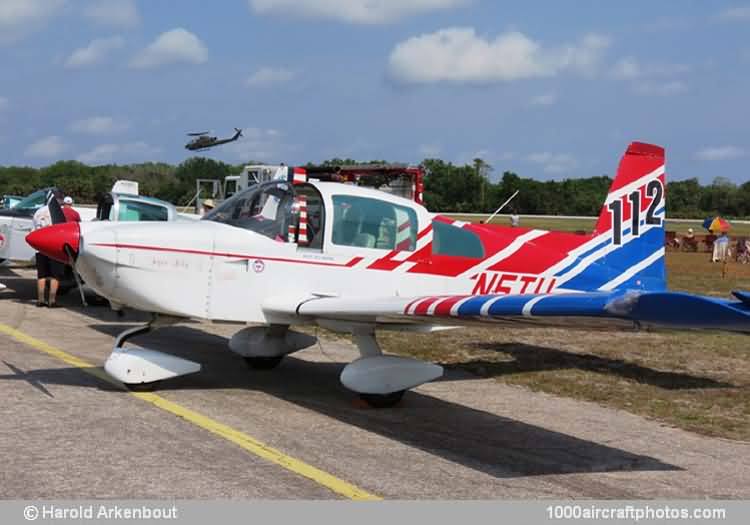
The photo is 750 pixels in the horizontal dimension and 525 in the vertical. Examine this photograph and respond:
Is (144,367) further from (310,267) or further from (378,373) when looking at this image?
(378,373)

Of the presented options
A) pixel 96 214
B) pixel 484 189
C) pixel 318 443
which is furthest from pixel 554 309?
pixel 484 189

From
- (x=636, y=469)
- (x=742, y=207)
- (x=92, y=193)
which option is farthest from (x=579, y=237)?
(x=742, y=207)

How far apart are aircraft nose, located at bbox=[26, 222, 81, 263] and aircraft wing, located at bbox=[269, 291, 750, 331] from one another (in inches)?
68.0

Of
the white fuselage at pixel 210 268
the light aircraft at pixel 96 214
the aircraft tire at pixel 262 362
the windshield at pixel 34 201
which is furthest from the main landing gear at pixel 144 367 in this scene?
the windshield at pixel 34 201

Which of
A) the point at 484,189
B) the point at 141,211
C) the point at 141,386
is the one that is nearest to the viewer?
the point at 141,386

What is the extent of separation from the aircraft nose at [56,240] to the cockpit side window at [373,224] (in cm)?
222

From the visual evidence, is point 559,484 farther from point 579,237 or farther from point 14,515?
point 579,237

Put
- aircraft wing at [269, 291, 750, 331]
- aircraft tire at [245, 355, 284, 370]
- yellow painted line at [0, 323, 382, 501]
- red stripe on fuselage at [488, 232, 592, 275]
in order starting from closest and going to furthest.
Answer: aircraft wing at [269, 291, 750, 331] < yellow painted line at [0, 323, 382, 501] < red stripe on fuselage at [488, 232, 592, 275] < aircraft tire at [245, 355, 284, 370]

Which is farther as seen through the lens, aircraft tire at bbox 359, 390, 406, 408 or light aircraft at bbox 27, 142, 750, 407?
aircraft tire at bbox 359, 390, 406, 408

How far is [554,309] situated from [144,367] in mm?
3878

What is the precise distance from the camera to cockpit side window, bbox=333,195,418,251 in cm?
777

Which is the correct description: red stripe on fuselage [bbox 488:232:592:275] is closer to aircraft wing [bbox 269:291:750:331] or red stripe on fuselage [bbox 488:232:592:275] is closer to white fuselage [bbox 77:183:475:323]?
white fuselage [bbox 77:183:475:323]

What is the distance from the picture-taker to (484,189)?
88062 mm

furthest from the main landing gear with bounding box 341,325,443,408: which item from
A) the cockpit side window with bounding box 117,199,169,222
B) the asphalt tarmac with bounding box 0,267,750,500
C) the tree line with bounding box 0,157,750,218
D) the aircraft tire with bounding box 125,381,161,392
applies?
the tree line with bounding box 0,157,750,218
